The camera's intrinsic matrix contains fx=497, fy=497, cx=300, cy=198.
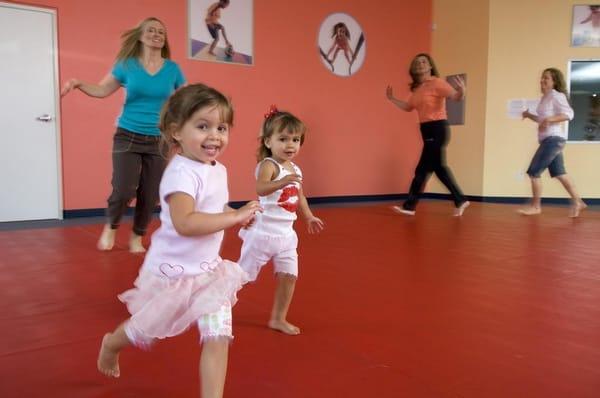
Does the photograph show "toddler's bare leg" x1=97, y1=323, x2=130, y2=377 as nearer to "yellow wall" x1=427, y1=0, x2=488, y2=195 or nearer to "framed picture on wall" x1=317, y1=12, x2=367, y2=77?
"framed picture on wall" x1=317, y1=12, x2=367, y2=77

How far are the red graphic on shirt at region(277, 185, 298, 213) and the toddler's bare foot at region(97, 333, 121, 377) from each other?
0.72 meters

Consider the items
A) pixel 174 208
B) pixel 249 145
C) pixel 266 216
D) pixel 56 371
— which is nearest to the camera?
pixel 174 208

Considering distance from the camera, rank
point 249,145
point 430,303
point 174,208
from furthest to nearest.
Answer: point 249,145 → point 430,303 → point 174,208

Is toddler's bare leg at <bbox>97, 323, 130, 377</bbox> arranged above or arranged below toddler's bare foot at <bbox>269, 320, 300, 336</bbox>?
above

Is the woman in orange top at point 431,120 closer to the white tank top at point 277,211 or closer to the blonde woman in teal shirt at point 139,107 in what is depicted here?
the blonde woman in teal shirt at point 139,107

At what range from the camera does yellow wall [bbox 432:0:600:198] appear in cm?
662

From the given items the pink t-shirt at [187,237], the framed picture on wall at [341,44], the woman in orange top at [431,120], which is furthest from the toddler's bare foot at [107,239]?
the framed picture on wall at [341,44]

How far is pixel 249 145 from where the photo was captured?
230 inches

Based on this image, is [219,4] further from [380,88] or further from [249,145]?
[380,88]

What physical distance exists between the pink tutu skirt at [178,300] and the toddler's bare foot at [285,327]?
53 cm

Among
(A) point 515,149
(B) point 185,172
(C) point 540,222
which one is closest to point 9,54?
(B) point 185,172

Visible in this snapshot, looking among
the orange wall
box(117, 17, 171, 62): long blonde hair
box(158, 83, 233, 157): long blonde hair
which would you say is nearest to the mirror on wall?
the orange wall

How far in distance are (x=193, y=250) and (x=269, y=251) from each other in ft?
1.79

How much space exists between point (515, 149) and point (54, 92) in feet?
18.6
